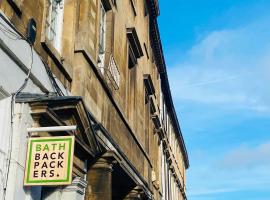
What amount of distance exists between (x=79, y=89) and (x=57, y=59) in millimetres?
1102

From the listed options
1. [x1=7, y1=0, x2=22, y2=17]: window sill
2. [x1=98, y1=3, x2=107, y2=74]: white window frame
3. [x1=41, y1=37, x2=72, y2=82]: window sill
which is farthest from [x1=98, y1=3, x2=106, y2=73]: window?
[x1=7, y1=0, x2=22, y2=17]: window sill

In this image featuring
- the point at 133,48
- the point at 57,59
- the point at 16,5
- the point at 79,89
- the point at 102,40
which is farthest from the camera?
the point at 133,48

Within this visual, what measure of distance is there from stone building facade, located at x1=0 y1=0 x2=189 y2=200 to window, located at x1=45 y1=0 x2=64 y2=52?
0.02 metres

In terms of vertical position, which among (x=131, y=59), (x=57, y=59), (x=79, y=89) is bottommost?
(x=79, y=89)

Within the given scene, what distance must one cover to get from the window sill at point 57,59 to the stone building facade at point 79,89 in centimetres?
2

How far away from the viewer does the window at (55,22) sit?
32.6ft

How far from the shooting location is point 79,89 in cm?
1040

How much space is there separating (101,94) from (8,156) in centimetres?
506

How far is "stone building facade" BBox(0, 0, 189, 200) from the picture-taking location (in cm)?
742

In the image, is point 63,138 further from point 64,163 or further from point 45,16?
point 45,16

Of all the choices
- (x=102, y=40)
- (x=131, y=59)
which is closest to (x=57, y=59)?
(x=102, y=40)

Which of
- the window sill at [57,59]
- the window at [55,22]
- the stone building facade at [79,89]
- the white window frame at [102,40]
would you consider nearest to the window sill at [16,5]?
the stone building facade at [79,89]

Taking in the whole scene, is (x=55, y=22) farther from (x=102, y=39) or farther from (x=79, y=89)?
(x=102, y=39)

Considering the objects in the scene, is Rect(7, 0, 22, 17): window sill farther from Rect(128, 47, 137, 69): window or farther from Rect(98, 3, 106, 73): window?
Rect(128, 47, 137, 69): window
